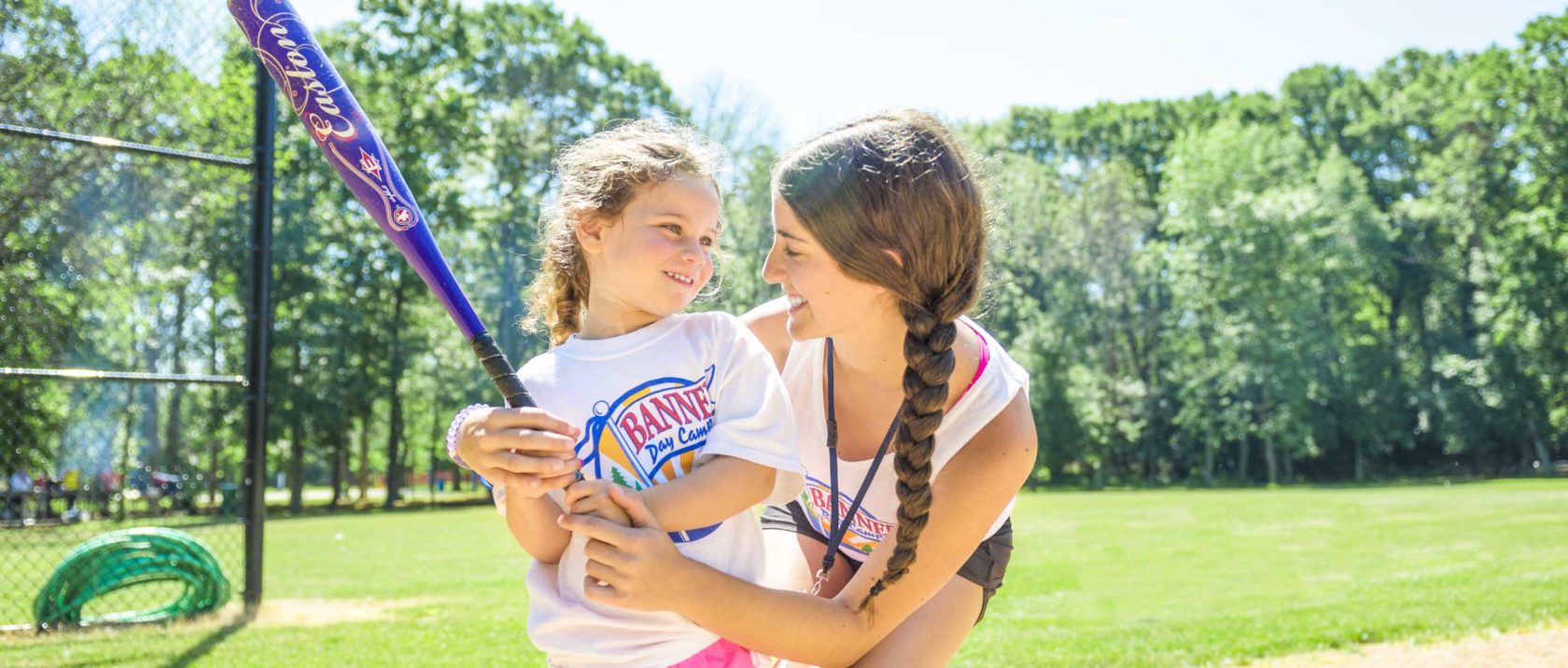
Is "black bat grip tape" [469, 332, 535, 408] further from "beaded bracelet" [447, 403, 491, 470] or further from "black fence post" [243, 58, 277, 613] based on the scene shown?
"black fence post" [243, 58, 277, 613]

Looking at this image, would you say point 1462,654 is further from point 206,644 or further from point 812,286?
point 206,644

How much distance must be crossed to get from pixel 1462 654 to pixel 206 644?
7.72 m

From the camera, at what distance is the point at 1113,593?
10648 millimetres

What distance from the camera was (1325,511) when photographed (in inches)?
825

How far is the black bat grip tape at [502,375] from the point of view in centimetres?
211

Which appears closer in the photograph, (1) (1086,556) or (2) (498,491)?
(2) (498,491)

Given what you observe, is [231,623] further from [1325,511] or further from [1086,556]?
[1325,511]

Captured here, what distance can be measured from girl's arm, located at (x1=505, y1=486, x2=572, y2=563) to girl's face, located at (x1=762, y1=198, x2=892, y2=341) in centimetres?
65

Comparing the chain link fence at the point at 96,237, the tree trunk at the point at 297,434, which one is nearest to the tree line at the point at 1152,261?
the tree trunk at the point at 297,434

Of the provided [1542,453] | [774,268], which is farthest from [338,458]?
[1542,453]

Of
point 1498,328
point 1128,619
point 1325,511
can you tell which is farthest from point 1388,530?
point 1498,328

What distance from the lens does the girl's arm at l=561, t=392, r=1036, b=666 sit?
202 cm

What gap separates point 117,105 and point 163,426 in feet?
17.6

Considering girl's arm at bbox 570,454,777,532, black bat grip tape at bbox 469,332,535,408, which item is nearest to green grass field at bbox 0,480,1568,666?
girl's arm at bbox 570,454,777,532
